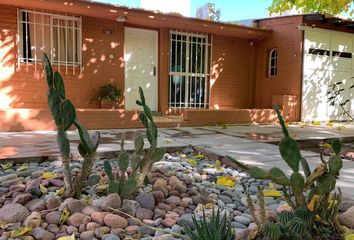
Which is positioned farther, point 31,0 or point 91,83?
point 91,83

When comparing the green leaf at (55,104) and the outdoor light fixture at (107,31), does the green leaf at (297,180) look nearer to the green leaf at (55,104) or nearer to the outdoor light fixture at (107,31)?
the green leaf at (55,104)

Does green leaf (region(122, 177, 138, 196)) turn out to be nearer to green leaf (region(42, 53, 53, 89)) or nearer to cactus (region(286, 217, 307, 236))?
Answer: green leaf (region(42, 53, 53, 89))

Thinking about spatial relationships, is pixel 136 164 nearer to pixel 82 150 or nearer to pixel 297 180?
pixel 82 150

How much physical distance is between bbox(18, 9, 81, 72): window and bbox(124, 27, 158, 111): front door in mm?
1303

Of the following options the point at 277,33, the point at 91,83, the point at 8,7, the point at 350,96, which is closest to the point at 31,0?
the point at 8,7

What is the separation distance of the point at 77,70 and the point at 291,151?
690cm

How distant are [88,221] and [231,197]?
1.12 metres

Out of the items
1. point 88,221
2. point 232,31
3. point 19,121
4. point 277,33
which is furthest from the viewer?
point 277,33

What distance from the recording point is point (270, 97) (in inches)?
388

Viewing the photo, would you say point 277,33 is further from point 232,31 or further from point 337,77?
point 337,77

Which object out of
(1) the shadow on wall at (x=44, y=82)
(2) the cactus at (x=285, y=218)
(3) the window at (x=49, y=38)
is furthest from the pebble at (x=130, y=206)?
(3) the window at (x=49, y=38)

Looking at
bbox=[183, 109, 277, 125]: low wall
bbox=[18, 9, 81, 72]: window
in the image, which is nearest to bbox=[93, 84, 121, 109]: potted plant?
bbox=[18, 9, 81, 72]: window

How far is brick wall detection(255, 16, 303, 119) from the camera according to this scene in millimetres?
9125

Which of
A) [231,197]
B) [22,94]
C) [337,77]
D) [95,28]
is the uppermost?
[95,28]
